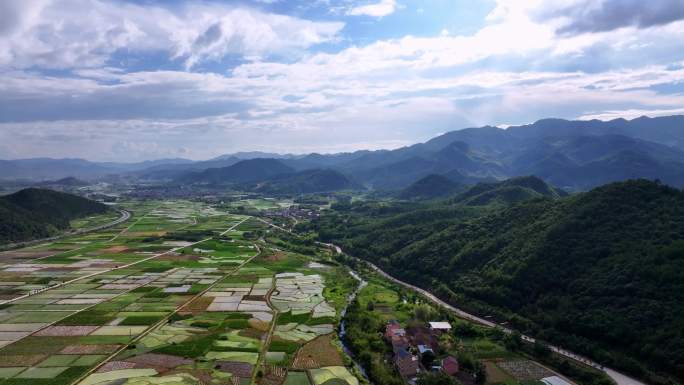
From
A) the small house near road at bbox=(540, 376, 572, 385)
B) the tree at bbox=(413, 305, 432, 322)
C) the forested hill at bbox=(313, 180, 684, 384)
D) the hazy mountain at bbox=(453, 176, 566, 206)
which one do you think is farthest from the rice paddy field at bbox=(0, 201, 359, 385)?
the hazy mountain at bbox=(453, 176, 566, 206)

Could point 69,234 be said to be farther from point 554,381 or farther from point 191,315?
point 554,381

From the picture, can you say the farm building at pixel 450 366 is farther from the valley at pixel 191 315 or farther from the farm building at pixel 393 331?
the farm building at pixel 393 331

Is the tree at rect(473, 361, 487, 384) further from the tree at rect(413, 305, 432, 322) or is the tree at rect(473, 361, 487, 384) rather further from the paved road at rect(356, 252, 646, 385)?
the tree at rect(413, 305, 432, 322)

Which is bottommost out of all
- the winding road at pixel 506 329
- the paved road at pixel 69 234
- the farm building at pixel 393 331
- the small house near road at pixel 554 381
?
the winding road at pixel 506 329

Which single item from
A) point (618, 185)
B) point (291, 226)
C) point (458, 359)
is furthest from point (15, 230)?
point (618, 185)

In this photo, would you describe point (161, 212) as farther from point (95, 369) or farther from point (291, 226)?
point (95, 369)

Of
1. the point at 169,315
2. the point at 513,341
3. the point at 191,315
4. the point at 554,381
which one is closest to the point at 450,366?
the point at 554,381

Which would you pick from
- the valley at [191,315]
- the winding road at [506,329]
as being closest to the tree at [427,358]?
the valley at [191,315]
